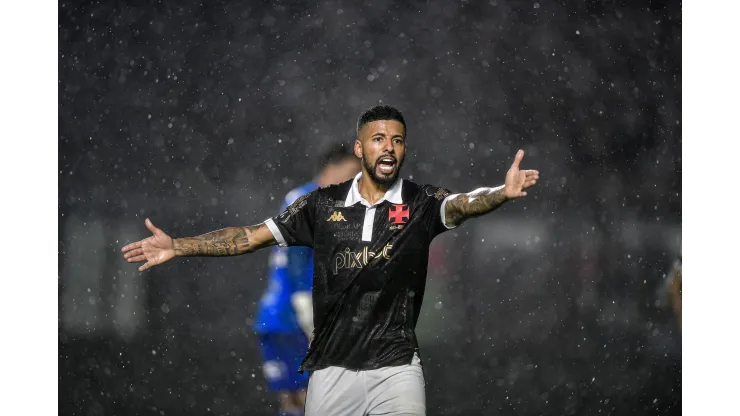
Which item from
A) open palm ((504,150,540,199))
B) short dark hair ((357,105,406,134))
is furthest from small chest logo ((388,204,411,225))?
open palm ((504,150,540,199))

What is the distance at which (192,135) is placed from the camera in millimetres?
6305

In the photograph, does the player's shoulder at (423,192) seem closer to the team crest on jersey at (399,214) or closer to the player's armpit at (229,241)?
the team crest on jersey at (399,214)

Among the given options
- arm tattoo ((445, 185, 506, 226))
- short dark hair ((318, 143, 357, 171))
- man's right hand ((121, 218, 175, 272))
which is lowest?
man's right hand ((121, 218, 175, 272))

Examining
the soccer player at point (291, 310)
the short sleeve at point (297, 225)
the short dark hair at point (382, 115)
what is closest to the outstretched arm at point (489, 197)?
the short dark hair at point (382, 115)

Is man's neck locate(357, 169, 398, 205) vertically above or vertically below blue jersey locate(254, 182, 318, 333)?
above

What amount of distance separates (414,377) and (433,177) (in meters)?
2.03

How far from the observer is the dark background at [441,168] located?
6078mm

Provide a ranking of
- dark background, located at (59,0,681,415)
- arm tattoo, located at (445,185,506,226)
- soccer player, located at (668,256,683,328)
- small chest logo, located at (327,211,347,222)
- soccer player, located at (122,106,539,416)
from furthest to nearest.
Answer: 1. soccer player, located at (668,256,683,328)
2. dark background, located at (59,0,681,415)
3. small chest logo, located at (327,211,347,222)
4. soccer player, located at (122,106,539,416)
5. arm tattoo, located at (445,185,506,226)

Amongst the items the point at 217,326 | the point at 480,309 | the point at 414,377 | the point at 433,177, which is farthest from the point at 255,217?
the point at 414,377

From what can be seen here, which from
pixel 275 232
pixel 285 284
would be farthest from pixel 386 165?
pixel 285 284

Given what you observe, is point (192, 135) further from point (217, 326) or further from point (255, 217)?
point (217, 326)

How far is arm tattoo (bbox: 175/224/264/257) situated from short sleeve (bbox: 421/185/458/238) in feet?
3.29

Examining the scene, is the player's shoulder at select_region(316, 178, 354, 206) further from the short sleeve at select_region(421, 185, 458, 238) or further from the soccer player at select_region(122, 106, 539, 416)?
the short sleeve at select_region(421, 185, 458, 238)

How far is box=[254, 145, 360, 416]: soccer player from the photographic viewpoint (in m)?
6.13
